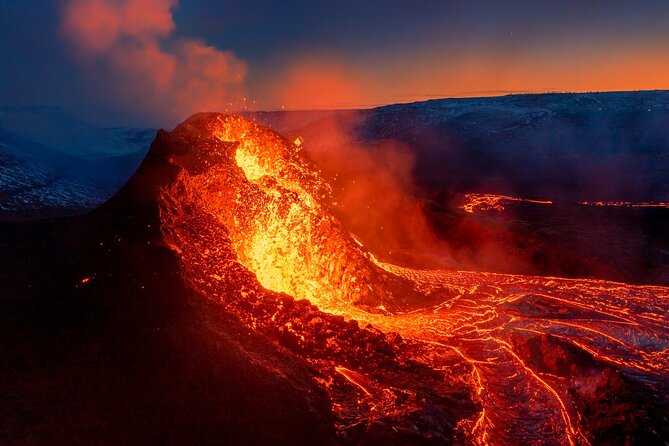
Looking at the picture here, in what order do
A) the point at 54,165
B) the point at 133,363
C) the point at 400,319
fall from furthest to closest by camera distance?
the point at 54,165
the point at 400,319
the point at 133,363

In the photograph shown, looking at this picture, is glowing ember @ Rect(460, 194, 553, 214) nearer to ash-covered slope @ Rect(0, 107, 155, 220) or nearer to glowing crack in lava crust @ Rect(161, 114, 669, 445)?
glowing crack in lava crust @ Rect(161, 114, 669, 445)

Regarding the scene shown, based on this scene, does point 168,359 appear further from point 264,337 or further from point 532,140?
point 532,140

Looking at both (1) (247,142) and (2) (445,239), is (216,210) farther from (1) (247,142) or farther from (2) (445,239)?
(2) (445,239)

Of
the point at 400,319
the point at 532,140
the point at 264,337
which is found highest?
the point at 532,140

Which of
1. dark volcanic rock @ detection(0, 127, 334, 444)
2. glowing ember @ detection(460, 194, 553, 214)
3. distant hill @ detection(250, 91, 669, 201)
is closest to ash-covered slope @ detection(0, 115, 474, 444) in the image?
dark volcanic rock @ detection(0, 127, 334, 444)

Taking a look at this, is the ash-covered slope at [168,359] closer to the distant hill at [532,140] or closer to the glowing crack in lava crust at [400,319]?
the glowing crack in lava crust at [400,319]

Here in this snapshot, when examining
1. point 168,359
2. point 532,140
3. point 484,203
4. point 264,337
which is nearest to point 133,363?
point 168,359

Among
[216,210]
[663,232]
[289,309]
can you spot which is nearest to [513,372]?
[289,309]
